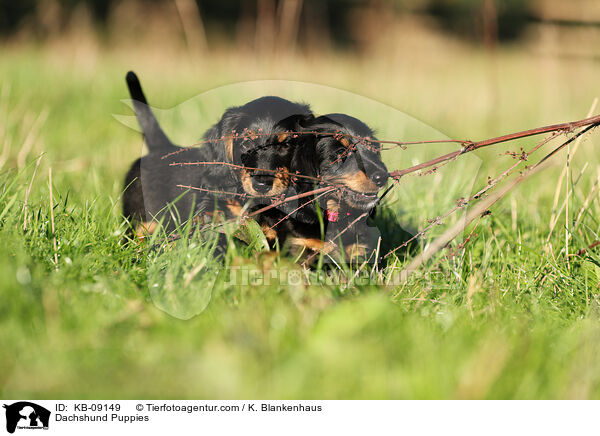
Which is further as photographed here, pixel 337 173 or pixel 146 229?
pixel 146 229

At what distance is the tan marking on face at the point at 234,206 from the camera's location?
7.29 ft

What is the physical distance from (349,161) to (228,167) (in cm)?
51

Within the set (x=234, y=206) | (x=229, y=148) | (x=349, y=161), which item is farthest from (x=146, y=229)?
(x=349, y=161)

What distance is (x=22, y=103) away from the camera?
497 cm

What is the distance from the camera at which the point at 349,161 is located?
6.77 ft

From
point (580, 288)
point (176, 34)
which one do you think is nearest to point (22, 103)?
point (580, 288)

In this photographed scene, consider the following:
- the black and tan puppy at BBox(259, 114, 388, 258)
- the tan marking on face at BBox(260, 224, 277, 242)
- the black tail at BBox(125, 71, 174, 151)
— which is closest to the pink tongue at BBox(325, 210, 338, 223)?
the black and tan puppy at BBox(259, 114, 388, 258)

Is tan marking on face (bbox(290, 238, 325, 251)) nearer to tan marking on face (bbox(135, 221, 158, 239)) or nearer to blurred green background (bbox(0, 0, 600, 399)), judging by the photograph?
blurred green background (bbox(0, 0, 600, 399))

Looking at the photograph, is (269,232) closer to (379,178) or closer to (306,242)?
(306,242)
